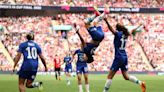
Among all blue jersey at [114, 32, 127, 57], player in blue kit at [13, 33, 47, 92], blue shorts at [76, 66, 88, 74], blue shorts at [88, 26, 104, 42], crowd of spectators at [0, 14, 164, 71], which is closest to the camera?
player in blue kit at [13, 33, 47, 92]

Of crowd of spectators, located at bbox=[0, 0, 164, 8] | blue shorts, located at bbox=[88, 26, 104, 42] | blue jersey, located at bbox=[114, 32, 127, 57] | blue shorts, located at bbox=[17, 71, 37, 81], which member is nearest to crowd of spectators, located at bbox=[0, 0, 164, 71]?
crowd of spectators, located at bbox=[0, 0, 164, 8]

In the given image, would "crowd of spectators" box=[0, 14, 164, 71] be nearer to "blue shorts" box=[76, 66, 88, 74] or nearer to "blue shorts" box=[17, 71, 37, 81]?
"blue shorts" box=[76, 66, 88, 74]

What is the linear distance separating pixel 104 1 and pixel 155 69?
1249cm

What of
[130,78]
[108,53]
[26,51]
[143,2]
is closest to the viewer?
[26,51]

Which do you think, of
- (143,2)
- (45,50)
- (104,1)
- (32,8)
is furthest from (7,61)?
(143,2)

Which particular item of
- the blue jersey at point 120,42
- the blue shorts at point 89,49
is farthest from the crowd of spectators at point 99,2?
the blue jersey at point 120,42

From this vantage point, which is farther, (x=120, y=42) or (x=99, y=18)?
(x=120, y=42)

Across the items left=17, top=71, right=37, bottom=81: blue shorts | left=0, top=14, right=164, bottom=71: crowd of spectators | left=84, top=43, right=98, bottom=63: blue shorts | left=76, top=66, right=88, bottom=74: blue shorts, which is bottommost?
left=0, top=14, right=164, bottom=71: crowd of spectators

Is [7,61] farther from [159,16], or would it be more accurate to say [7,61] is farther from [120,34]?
[120,34]

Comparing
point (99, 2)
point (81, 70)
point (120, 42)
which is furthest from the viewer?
point (99, 2)

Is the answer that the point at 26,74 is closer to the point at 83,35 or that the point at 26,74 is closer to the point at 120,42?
the point at 120,42

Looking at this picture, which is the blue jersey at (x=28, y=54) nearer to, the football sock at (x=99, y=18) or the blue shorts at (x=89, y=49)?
the football sock at (x=99, y=18)

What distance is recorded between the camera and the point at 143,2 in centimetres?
6719

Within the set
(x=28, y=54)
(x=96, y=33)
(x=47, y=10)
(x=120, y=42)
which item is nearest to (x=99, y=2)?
(x=47, y=10)
